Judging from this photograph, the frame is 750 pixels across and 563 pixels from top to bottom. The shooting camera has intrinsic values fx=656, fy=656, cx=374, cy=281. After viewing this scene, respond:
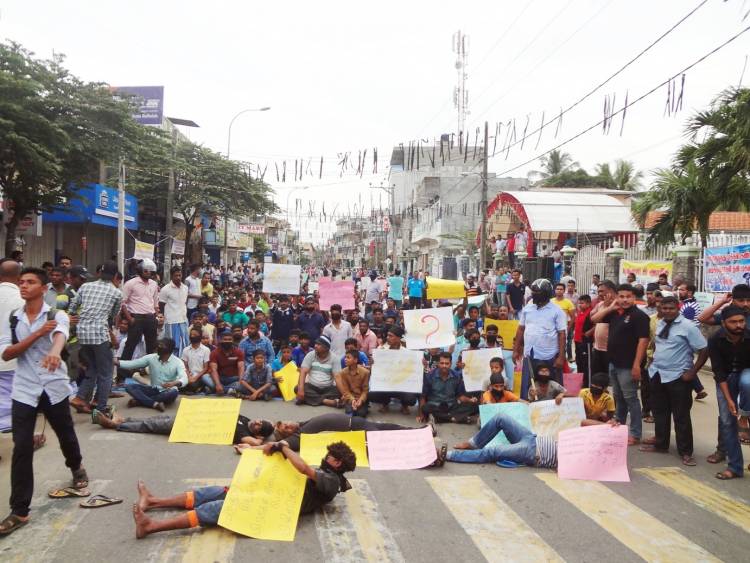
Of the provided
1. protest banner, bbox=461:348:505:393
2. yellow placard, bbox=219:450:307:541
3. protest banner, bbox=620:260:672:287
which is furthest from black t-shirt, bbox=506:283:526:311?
yellow placard, bbox=219:450:307:541

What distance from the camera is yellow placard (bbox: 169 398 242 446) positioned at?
7.21 meters

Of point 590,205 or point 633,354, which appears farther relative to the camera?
point 590,205

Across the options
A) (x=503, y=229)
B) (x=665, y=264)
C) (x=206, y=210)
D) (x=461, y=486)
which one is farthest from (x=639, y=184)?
(x=461, y=486)

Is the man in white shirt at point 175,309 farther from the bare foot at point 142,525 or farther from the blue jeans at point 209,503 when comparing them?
the bare foot at point 142,525

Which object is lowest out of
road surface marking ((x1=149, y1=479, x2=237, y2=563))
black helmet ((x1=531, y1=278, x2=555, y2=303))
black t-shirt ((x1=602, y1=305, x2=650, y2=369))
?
road surface marking ((x1=149, y1=479, x2=237, y2=563))

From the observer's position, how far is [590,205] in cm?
2564

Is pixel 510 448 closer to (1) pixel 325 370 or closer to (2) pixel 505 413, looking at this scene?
(2) pixel 505 413

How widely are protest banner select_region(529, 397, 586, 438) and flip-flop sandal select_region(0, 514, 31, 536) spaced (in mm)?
5010

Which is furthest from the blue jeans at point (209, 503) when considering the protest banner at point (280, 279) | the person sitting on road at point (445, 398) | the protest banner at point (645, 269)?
the protest banner at point (645, 269)

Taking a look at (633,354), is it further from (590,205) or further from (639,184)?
(639,184)

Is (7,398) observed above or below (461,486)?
above

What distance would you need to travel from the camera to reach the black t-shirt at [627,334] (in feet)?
23.9

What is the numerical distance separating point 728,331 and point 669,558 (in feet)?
8.77

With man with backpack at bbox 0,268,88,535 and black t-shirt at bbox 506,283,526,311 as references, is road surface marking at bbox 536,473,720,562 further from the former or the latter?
black t-shirt at bbox 506,283,526,311
